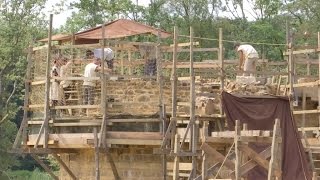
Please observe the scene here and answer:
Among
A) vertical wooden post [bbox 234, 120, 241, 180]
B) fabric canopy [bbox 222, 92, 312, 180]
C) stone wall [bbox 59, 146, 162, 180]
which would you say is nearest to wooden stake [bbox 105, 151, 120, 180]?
stone wall [bbox 59, 146, 162, 180]

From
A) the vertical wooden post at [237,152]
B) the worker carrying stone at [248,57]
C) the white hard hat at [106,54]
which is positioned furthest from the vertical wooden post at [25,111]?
the vertical wooden post at [237,152]

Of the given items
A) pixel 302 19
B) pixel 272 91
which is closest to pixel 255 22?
pixel 302 19

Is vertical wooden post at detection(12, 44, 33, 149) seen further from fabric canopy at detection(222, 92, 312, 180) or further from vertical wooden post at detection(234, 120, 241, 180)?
vertical wooden post at detection(234, 120, 241, 180)

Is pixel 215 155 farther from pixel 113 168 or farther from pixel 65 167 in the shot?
pixel 65 167

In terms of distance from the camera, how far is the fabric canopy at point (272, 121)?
20.5m

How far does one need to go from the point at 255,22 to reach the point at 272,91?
896 inches

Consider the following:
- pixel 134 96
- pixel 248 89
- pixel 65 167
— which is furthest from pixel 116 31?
pixel 248 89

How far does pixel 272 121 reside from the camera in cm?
2100

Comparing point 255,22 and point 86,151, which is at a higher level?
point 255,22

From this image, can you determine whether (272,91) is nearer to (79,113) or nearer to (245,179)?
(245,179)

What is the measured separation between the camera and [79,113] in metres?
21.4

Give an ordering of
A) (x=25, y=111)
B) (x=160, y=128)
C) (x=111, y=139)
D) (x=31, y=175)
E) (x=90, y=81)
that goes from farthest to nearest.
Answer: (x=31, y=175)
(x=25, y=111)
(x=160, y=128)
(x=90, y=81)
(x=111, y=139)

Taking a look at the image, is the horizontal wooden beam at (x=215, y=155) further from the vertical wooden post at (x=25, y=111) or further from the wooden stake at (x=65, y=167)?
the vertical wooden post at (x=25, y=111)

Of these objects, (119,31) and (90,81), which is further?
(119,31)
